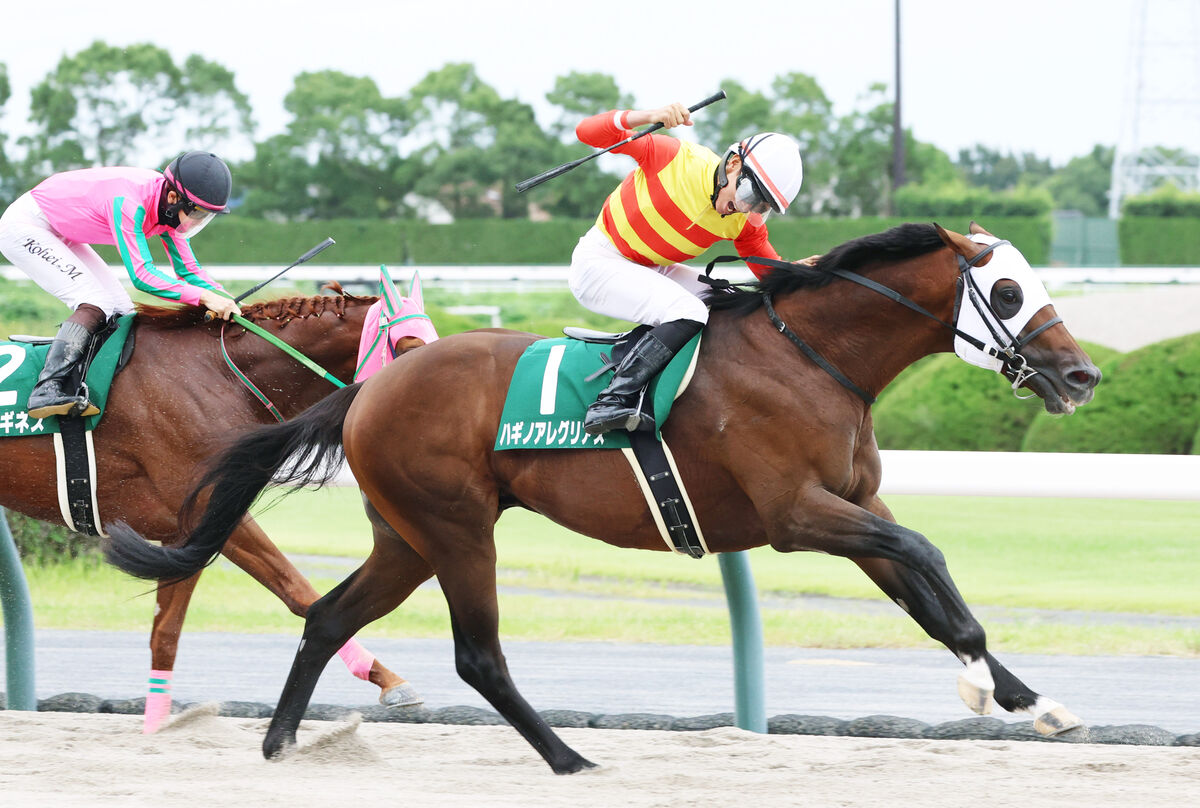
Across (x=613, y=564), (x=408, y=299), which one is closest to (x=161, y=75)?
(x=613, y=564)

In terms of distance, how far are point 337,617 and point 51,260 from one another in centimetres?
178

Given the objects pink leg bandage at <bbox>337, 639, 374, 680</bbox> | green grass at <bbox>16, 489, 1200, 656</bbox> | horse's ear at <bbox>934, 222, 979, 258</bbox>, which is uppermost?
horse's ear at <bbox>934, 222, 979, 258</bbox>

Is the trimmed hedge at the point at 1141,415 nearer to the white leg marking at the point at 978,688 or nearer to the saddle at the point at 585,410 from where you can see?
the saddle at the point at 585,410

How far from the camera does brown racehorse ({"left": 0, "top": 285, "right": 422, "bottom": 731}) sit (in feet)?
15.2

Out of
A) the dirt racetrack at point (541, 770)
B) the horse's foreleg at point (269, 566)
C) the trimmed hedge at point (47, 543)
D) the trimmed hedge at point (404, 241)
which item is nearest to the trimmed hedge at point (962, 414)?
the trimmed hedge at point (47, 543)

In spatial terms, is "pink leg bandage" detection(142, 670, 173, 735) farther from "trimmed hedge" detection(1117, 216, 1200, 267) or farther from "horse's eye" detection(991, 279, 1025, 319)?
"trimmed hedge" detection(1117, 216, 1200, 267)

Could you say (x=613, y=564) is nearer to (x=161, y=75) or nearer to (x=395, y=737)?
(x=395, y=737)

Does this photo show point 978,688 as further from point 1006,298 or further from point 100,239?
point 100,239

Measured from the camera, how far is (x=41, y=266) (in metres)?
4.87

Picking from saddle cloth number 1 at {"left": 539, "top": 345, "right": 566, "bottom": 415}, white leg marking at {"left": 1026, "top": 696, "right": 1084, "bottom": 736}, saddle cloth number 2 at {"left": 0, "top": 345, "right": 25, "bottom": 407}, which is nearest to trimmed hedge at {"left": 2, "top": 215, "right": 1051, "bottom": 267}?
saddle cloth number 2 at {"left": 0, "top": 345, "right": 25, "bottom": 407}

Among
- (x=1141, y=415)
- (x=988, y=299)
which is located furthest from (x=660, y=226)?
(x=1141, y=415)

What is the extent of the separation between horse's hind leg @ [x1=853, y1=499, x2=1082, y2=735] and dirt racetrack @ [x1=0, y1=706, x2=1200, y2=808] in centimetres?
21

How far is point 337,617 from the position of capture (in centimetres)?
410

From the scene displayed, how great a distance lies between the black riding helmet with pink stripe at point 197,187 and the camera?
4.70 meters
